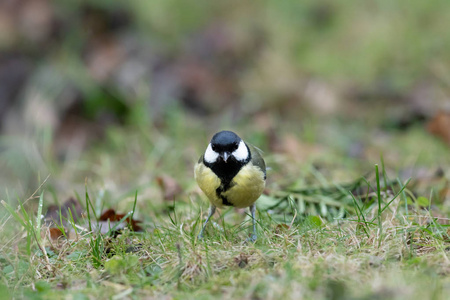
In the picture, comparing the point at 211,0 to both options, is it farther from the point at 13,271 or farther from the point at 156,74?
the point at 13,271

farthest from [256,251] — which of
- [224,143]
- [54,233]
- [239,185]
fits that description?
[54,233]

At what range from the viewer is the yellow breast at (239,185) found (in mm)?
2971

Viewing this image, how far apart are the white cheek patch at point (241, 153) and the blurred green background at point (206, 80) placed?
1.58 metres

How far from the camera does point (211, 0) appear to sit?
7.48 metres

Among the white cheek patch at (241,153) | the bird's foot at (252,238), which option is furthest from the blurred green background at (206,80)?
the bird's foot at (252,238)

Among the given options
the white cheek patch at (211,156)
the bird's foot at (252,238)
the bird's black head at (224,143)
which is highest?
the bird's black head at (224,143)

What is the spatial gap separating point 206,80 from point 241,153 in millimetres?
3646

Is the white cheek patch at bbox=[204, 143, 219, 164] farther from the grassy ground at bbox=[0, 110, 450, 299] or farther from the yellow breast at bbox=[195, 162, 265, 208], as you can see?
the grassy ground at bbox=[0, 110, 450, 299]

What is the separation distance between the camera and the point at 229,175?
9.84 ft

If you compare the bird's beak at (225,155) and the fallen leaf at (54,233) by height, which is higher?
the bird's beak at (225,155)

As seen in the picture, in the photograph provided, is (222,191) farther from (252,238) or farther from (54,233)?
(54,233)

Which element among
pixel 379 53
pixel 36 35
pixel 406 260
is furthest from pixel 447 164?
pixel 36 35

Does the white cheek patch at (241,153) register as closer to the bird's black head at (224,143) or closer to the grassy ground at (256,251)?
the bird's black head at (224,143)

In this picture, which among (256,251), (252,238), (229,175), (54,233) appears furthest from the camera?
(229,175)
